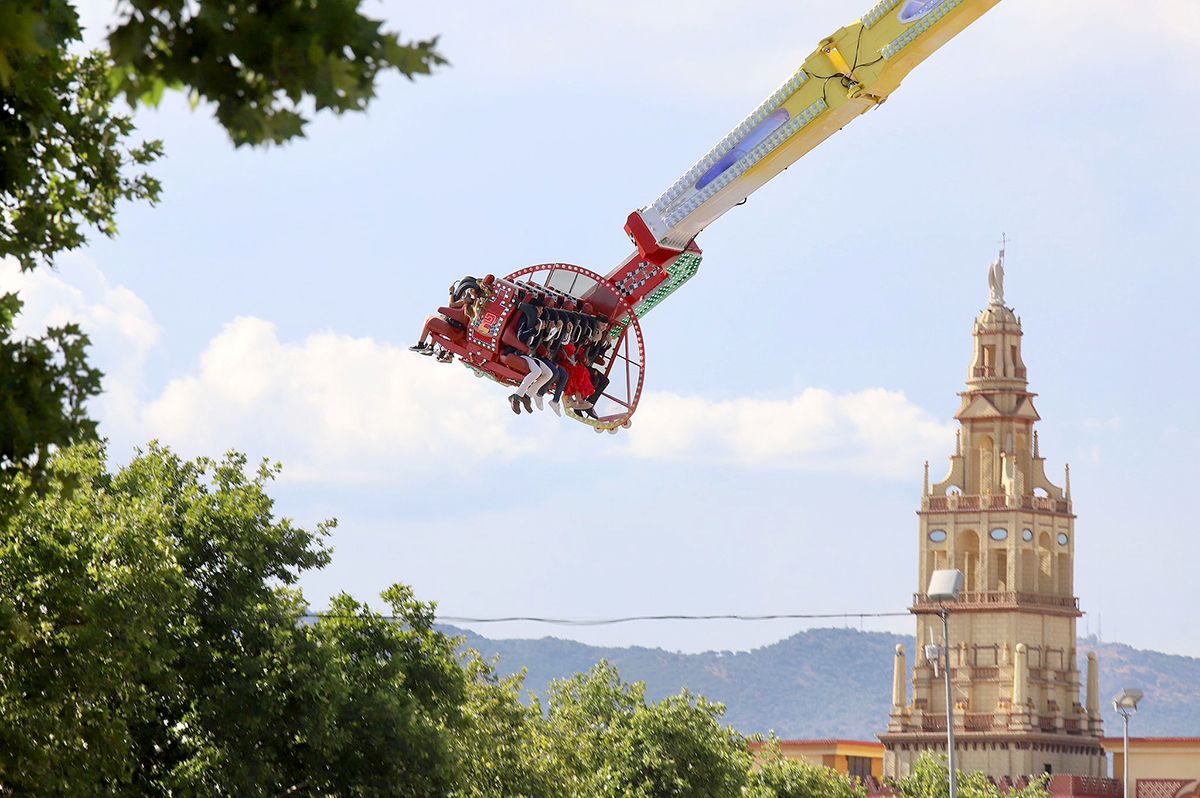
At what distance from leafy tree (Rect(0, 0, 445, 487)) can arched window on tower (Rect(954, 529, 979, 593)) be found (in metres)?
136

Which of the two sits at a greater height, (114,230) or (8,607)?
(114,230)

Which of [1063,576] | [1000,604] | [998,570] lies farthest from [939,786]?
[1063,576]

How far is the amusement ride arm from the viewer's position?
1438 inches

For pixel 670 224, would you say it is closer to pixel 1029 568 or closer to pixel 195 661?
pixel 195 661

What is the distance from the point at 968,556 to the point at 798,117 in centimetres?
12274

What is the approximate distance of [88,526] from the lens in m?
37.1

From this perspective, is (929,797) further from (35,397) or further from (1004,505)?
(35,397)

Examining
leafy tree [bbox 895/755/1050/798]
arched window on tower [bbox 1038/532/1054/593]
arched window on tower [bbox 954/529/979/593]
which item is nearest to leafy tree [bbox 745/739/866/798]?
leafy tree [bbox 895/755/1050/798]

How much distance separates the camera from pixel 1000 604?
15100cm

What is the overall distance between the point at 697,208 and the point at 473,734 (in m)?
19.3

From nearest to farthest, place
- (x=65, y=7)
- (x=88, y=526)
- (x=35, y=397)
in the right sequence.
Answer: (x=35, y=397) → (x=65, y=7) → (x=88, y=526)

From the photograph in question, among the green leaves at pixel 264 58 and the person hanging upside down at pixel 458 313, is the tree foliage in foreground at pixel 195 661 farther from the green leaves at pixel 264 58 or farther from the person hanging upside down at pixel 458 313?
the green leaves at pixel 264 58

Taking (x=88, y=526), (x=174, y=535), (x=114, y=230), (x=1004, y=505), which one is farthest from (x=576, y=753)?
(x=1004, y=505)

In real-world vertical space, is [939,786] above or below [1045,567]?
below
